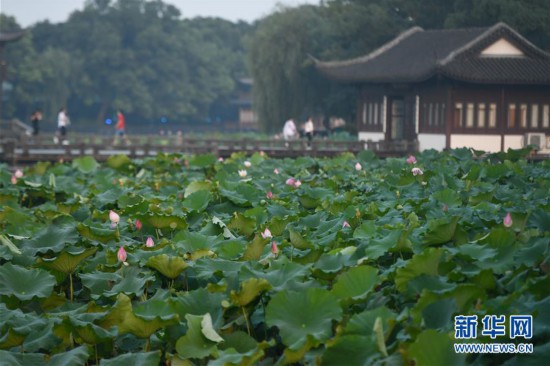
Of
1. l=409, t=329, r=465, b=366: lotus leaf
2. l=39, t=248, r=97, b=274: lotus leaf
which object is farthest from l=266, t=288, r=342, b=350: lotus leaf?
l=39, t=248, r=97, b=274: lotus leaf

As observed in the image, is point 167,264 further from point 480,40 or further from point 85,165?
point 480,40

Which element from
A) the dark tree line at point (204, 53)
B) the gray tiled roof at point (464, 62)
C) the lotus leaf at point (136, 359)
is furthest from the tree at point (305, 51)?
the lotus leaf at point (136, 359)

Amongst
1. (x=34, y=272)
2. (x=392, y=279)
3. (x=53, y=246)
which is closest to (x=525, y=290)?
(x=392, y=279)

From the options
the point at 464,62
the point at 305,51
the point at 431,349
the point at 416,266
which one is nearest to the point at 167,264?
the point at 416,266

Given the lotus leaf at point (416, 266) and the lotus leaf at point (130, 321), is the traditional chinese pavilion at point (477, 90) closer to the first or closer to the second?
the lotus leaf at point (416, 266)

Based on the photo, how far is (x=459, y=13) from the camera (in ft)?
117

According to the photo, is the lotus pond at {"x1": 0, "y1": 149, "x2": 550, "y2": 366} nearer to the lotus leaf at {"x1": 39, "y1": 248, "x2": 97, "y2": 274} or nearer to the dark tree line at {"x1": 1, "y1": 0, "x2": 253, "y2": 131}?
the lotus leaf at {"x1": 39, "y1": 248, "x2": 97, "y2": 274}

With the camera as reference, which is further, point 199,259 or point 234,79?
point 234,79

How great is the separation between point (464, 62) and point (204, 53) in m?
35.3

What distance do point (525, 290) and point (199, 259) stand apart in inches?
64.8

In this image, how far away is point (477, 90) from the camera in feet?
94.9

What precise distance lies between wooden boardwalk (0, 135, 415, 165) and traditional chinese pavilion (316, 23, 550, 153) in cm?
142

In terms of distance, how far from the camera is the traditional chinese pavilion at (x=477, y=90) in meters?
28.2

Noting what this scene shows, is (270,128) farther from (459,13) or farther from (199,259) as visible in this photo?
(199,259)
